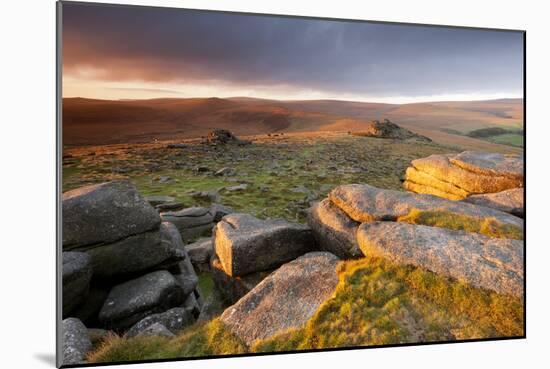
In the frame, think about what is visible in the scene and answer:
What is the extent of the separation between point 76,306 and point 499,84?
536 inches

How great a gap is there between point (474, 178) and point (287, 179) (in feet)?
19.5

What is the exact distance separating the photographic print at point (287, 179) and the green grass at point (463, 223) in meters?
0.06

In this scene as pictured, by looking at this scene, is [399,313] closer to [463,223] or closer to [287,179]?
[463,223]

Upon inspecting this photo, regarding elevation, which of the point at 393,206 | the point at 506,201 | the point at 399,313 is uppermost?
the point at 506,201

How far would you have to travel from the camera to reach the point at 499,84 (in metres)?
10.7

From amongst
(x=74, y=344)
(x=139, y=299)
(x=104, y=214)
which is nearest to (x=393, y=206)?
(x=139, y=299)

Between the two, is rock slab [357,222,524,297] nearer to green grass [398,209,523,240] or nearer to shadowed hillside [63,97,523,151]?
green grass [398,209,523,240]

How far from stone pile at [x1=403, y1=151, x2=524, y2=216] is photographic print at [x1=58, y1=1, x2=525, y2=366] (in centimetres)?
4

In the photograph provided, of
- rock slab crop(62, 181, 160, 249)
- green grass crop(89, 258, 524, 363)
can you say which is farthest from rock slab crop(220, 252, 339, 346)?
rock slab crop(62, 181, 160, 249)

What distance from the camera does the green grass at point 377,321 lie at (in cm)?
790

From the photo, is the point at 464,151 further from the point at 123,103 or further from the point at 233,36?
the point at 123,103

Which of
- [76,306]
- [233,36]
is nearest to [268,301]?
[76,306]

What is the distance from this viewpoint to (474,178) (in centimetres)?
1090

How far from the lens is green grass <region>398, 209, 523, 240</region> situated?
9055mm
